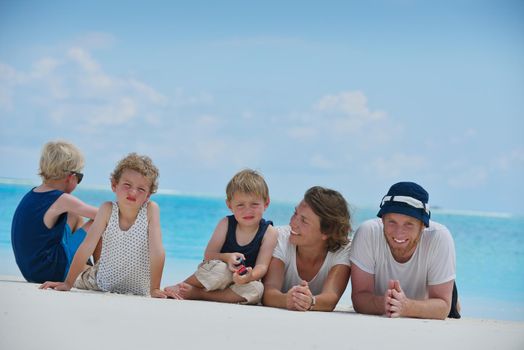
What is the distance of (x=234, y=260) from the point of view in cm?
496

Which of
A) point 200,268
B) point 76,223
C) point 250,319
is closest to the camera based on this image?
point 250,319

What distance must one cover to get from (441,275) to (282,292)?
1.08 m

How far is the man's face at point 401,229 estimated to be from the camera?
4.73m

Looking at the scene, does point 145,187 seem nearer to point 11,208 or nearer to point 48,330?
point 48,330

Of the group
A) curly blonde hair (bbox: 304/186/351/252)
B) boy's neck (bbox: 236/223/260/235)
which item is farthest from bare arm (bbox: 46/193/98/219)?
curly blonde hair (bbox: 304/186/351/252)

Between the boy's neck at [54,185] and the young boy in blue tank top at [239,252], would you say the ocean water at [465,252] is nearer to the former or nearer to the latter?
the young boy in blue tank top at [239,252]

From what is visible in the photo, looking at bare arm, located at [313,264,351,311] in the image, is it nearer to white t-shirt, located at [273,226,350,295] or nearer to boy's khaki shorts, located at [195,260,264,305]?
white t-shirt, located at [273,226,350,295]

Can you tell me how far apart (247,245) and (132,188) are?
2.93ft

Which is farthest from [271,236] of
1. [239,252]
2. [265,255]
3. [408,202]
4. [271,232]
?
[408,202]

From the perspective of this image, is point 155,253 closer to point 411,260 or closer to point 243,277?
point 243,277

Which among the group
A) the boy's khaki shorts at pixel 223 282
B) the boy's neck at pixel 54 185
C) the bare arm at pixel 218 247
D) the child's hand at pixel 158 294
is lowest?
the child's hand at pixel 158 294

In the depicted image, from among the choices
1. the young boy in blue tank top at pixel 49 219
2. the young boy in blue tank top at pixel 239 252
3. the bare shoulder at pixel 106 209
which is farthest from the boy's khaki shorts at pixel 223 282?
the young boy in blue tank top at pixel 49 219

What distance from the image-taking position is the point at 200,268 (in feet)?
16.9

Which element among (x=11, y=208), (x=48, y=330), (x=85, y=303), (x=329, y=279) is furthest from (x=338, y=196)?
(x=11, y=208)
